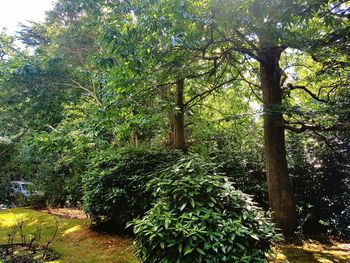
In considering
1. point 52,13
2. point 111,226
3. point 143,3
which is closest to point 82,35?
point 52,13

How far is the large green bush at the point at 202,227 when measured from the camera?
2.38m

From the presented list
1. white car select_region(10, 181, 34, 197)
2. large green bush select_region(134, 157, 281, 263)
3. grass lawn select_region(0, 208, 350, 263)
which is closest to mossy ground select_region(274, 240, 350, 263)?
grass lawn select_region(0, 208, 350, 263)

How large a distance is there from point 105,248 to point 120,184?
1142 millimetres

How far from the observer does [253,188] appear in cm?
590

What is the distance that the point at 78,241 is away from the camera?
199 inches

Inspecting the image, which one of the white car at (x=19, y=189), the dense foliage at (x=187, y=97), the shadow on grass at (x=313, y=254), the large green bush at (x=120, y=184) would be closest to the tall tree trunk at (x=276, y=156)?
the dense foliage at (x=187, y=97)

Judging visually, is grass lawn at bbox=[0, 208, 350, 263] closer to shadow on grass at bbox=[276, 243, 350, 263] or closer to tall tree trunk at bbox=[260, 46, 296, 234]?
shadow on grass at bbox=[276, 243, 350, 263]

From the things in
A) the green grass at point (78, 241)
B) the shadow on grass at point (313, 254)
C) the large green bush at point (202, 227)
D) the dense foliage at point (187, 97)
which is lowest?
the shadow on grass at point (313, 254)

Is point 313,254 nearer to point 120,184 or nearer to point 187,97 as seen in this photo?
point 120,184

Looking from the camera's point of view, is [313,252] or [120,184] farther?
[120,184]

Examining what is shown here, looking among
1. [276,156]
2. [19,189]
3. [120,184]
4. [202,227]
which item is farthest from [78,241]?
[19,189]

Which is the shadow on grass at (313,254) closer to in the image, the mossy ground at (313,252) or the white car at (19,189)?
the mossy ground at (313,252)

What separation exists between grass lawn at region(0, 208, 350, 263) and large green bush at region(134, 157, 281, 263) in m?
1.49

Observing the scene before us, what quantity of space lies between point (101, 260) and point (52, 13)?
7.19 metres
